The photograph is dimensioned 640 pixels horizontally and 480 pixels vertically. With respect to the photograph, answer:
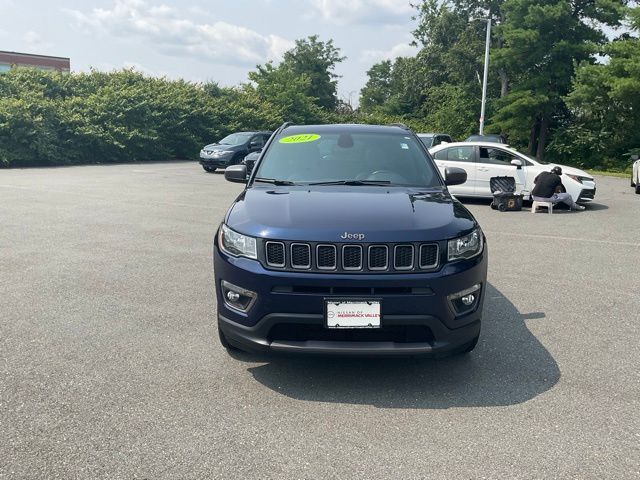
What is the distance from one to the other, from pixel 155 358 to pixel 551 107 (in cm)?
3425

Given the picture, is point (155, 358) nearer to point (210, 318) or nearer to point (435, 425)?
point (210, 318)

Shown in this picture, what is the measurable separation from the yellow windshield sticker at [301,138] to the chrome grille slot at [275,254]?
1.92m

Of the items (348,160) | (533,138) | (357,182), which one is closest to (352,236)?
(357,182)

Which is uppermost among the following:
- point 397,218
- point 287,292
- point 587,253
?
point 397,218

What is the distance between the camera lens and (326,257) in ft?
11.4

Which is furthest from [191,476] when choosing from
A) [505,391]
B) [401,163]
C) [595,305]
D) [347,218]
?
[595,305]

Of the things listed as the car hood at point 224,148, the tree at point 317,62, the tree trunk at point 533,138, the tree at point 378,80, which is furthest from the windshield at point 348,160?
the tree at point 378,80

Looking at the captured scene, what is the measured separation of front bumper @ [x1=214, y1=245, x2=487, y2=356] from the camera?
3.40 m

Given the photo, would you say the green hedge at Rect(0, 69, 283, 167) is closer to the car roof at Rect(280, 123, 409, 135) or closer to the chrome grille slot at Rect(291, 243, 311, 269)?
the car roof at Rect(280, 123, 409, 135)

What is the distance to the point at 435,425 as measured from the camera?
3.27 metres

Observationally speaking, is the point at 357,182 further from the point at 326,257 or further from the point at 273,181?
the point at 326,257

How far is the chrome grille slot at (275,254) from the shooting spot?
3.50 meters

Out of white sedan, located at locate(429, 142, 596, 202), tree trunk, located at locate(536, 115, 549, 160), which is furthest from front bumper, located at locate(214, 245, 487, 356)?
tree trunk, located at locate(536, 115, 549, 160)

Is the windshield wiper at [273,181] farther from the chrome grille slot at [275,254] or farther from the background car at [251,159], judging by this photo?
the chrome grille slot at [275,254]
